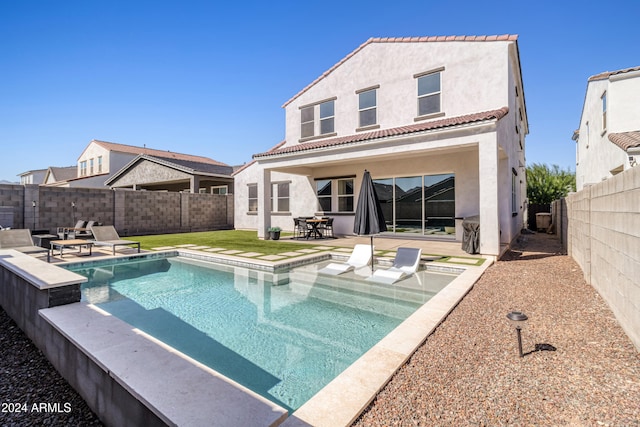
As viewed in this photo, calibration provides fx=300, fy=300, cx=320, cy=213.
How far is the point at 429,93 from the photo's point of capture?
41.4 feet

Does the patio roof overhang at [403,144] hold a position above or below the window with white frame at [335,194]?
above

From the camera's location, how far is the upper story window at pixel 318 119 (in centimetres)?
1553

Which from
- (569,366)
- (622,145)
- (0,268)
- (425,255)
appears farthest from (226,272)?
(622,145)

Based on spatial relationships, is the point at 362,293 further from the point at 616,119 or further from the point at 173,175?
the point at 173,175

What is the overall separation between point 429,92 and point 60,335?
13.6 metres

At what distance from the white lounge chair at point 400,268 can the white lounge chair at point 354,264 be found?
0.76 m

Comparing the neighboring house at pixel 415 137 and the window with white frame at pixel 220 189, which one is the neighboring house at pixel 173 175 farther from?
the neighboring house at pixel 415 137

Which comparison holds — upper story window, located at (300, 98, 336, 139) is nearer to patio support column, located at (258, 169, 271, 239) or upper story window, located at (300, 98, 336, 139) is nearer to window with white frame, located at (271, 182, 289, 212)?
patio support column, located at (258, 169, 271, 239)

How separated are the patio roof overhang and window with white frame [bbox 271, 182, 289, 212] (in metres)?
3.48

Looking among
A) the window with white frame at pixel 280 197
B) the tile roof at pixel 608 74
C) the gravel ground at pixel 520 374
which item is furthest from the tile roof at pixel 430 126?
the tile roof at pixel 608 74

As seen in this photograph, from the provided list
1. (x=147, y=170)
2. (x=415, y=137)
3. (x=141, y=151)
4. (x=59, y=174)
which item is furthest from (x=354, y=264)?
(x=59, y=174)

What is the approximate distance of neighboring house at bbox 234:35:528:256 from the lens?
10047mm

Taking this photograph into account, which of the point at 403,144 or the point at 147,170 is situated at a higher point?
the point at 147,170

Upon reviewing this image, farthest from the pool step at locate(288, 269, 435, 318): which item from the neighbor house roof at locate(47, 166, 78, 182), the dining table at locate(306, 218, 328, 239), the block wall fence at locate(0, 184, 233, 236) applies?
the neighbor house roof at locate(47, 166, 78, 182)
